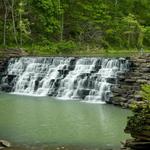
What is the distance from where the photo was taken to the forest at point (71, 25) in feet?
182

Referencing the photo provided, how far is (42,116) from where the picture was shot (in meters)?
24.3

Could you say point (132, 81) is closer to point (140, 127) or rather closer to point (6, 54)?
point (6, 54)

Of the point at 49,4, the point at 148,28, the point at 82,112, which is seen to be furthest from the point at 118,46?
the point at 82,112

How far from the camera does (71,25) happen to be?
62.4 meters

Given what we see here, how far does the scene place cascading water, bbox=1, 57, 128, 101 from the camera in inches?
1325

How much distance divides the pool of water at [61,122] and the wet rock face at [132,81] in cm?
105

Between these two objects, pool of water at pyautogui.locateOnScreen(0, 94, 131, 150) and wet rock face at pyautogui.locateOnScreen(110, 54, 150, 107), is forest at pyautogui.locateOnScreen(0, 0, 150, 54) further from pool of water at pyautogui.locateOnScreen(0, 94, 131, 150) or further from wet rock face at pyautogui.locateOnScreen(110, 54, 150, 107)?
pool of water at pyautogui.locateOnScreen(0, 94, 131, 150)

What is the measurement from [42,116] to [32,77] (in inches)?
597

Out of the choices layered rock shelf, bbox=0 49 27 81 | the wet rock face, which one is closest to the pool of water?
the wet rock face

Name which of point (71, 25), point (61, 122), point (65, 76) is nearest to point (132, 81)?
point (65, 76)

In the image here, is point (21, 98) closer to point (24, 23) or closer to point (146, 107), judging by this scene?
point (146, 107)

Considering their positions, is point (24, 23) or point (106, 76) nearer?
point (106, 76)

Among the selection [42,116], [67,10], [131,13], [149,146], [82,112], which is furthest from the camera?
[131,13]

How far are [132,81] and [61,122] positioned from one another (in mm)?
9453
